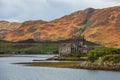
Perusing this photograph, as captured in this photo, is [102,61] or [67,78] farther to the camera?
[102,61]

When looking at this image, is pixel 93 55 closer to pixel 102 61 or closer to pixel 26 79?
pixel 102 61

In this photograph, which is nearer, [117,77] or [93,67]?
[117,77]

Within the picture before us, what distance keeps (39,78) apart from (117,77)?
711 inches

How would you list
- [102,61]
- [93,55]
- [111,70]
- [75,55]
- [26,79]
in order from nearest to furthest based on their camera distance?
[26,79] → [111,70] → [102,61] → [93,55] → [75,55]

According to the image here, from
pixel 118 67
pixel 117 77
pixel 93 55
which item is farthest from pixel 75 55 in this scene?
pixel 117 77

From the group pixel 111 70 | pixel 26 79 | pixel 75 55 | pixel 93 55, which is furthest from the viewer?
pixel 75 55

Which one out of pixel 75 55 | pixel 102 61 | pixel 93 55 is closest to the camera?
pixel 102 61

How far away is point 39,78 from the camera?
A: 94.2 metres

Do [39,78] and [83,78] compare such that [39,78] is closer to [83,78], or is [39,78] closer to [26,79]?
Answer: [26,79]

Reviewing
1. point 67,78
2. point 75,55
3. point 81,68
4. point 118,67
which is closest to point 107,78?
point 67,78

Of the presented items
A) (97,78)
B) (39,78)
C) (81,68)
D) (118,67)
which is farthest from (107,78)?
(81,68)

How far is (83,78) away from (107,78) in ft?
18.0

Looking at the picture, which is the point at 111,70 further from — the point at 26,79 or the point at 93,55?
the point at 26,79

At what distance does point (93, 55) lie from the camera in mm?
A: 133875
